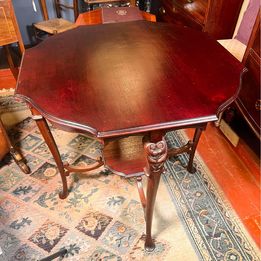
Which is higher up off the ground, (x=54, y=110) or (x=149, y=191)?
(x=54, y=110)

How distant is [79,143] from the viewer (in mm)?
1938

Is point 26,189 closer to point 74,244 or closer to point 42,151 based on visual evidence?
point 42,151

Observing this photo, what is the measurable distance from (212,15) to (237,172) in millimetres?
1232

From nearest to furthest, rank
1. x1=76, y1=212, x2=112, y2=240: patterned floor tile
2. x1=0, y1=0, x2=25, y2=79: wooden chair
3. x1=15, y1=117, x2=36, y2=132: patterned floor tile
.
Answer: x1=76, y1=212, x2=112, y2=240: patterned floor tile < x1=0, y1=0, x2=25, y2=79: wooden chair < x1=15, y1=117, x2=36, y2=132: patterned floor tile

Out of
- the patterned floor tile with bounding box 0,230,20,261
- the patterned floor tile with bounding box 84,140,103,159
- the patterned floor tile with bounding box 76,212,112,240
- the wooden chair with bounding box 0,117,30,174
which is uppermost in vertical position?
the wooden chair with bounding box 0,117,30,174

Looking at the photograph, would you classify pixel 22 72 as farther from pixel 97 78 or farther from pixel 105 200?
pixel 105 200

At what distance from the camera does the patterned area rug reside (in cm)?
133

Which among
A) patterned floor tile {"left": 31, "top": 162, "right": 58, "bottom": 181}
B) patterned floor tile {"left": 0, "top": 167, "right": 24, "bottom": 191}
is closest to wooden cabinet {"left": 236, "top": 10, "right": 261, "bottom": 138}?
patterned floor tile {"left": 31, "top": 162, "right": 58, "bottom": 181}

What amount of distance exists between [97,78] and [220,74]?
0.52 metres

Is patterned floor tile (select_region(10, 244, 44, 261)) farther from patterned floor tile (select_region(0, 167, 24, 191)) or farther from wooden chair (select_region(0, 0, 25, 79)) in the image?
wooden chair (select_region(0, 0, 25, 79))

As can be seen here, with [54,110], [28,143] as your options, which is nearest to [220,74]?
[54,110]

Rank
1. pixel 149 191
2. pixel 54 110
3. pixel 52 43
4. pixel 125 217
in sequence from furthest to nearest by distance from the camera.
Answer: pixel 125 217
pixel 52 43
pixel 149 191
pixel 54 110

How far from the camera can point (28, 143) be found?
6.37 feet

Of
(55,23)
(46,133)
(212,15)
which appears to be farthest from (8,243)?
(55,23)
